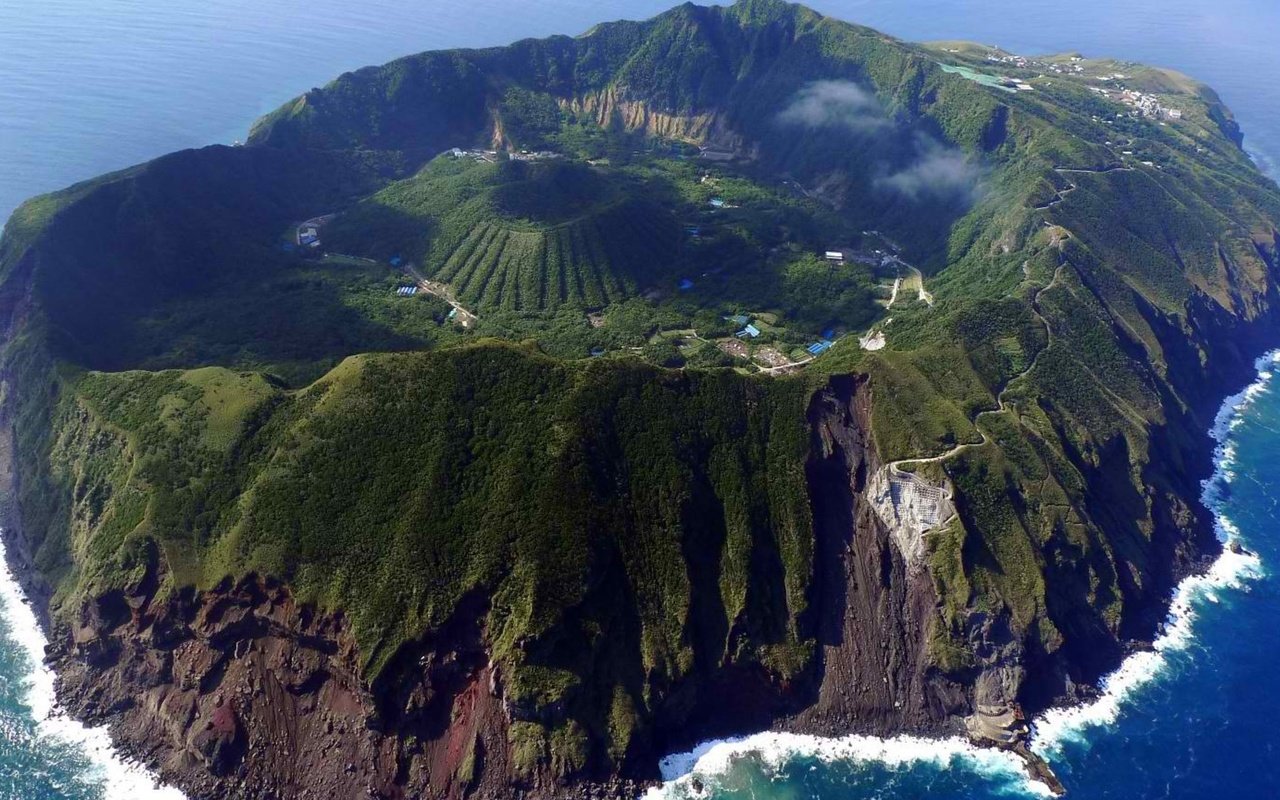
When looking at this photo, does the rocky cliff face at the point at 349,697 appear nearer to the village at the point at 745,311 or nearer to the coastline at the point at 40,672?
the coastline at the point at 40,672

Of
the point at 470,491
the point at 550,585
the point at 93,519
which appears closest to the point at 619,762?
the point at 550,585

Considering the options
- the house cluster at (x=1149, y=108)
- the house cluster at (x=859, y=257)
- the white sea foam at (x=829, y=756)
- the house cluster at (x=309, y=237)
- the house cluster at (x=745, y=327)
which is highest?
the house cluster at (x=1149, y=108)

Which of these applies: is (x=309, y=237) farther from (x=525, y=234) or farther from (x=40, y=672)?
(x=40, y=672)

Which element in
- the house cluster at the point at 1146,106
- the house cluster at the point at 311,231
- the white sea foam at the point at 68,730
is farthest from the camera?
the house cluster at the point at 1146,106

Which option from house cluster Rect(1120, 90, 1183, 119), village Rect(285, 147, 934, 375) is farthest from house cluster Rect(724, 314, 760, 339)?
house cluster Rect(1120, 90, 1183, 119)

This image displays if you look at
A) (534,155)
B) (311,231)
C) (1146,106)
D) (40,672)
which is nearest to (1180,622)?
(40,672)

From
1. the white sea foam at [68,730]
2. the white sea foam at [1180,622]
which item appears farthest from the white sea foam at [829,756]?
the white sea foam at [68,730]
